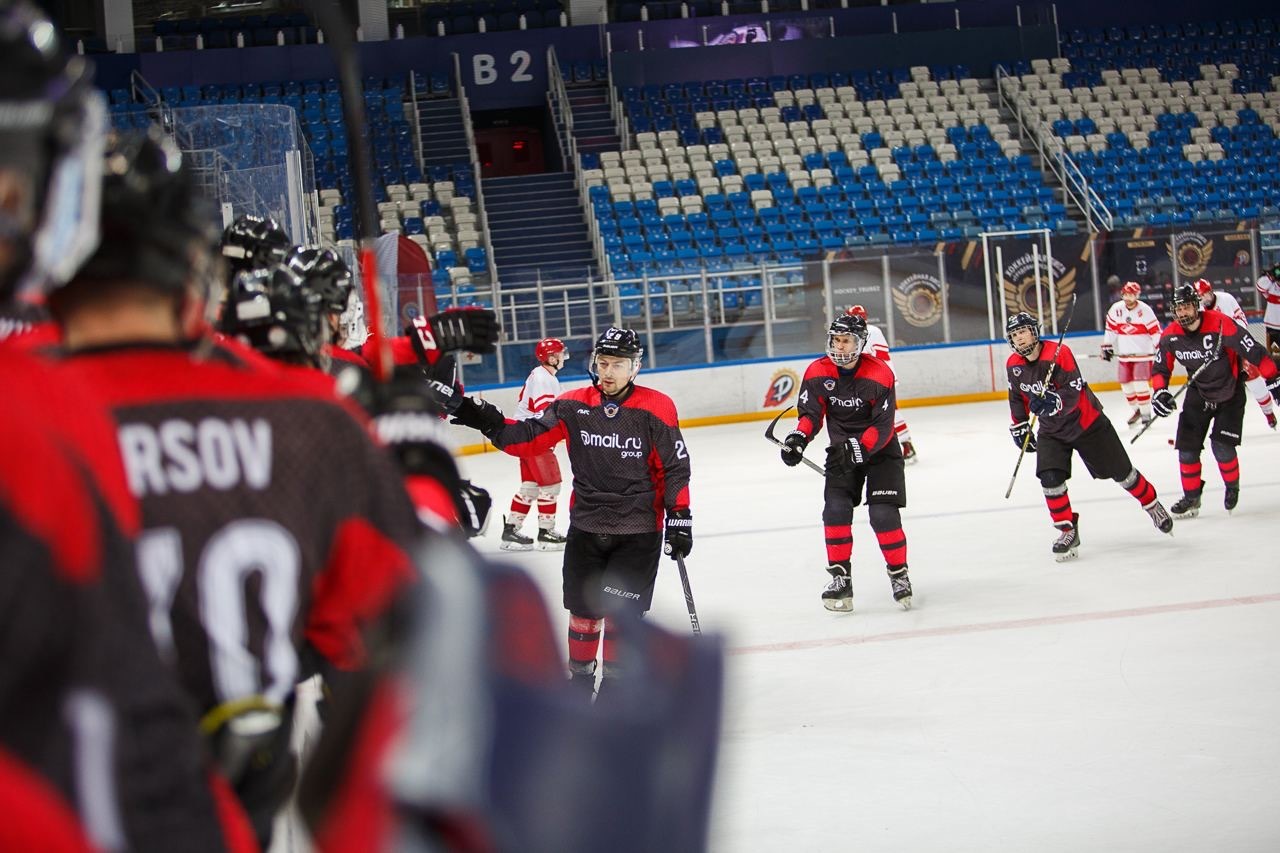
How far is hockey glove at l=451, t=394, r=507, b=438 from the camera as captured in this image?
4.33 meters

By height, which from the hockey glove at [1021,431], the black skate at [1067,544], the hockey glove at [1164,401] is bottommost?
the black skate at [1067,544]

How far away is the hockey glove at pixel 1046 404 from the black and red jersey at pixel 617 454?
315 cm

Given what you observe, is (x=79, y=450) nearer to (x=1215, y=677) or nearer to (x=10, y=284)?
(x=10, y=284)

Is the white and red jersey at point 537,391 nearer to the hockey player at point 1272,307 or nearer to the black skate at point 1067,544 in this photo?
the black skate at point 1067,544

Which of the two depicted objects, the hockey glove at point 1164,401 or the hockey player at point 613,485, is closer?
the hockey player at point 613,485

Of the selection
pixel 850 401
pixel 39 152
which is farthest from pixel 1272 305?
pixel 39 152

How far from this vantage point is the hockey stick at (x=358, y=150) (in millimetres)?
2094

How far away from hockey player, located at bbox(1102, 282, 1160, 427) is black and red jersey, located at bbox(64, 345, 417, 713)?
1277 cm

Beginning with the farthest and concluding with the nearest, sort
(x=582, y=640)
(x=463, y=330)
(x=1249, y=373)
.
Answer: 1. (x=1249, y=373)
2. (x=582, y=640)
3. (x=463, y=330)

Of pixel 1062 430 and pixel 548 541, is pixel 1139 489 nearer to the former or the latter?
pixel 1062 430

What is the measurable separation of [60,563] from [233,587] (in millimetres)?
732

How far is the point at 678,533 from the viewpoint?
5.45 metres

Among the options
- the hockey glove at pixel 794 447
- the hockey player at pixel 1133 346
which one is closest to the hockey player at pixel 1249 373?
the hockey player at pixel 1133 346

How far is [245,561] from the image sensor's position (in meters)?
1.70
